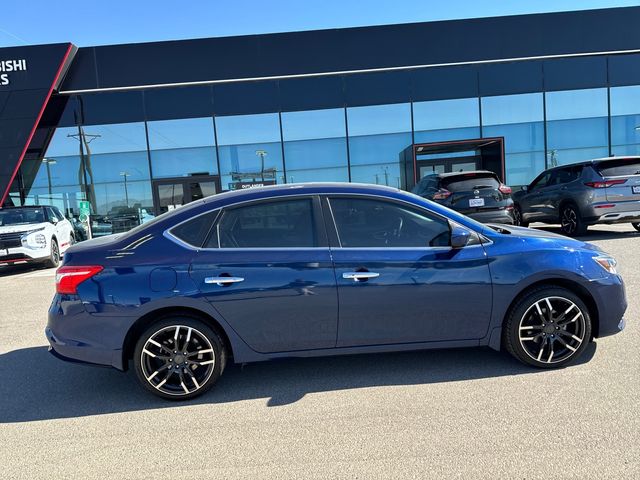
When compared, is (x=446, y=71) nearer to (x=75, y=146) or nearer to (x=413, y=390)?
(x=75, y=146)

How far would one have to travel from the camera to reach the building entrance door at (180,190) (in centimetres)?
1471

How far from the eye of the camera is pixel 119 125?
1465 centimetres

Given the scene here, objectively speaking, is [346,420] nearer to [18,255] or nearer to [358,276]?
[358,276]

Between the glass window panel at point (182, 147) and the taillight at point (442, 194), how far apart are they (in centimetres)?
803

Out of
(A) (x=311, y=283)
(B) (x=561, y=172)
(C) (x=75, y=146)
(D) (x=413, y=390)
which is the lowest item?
(D) (x=413, y=390)

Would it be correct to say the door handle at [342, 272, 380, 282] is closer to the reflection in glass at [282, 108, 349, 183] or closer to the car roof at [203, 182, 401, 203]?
the car roof at [203, 182, 401, 203]

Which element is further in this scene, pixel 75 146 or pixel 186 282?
pixel 75 146

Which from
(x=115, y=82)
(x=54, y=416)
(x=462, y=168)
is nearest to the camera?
(x=54, y=416)

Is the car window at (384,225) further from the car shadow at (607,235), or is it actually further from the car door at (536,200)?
the car door at (536,200)

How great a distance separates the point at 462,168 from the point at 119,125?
458 inches

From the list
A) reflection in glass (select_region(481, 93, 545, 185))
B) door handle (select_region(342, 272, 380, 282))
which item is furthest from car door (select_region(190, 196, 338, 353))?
reflection in glass (select_region(481, 93, 545, 185))

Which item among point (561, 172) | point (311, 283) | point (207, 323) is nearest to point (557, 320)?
point (311, 283)

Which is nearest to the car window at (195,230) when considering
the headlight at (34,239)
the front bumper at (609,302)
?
the front bumper at (609,302)

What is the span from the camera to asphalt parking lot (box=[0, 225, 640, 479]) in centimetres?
250
